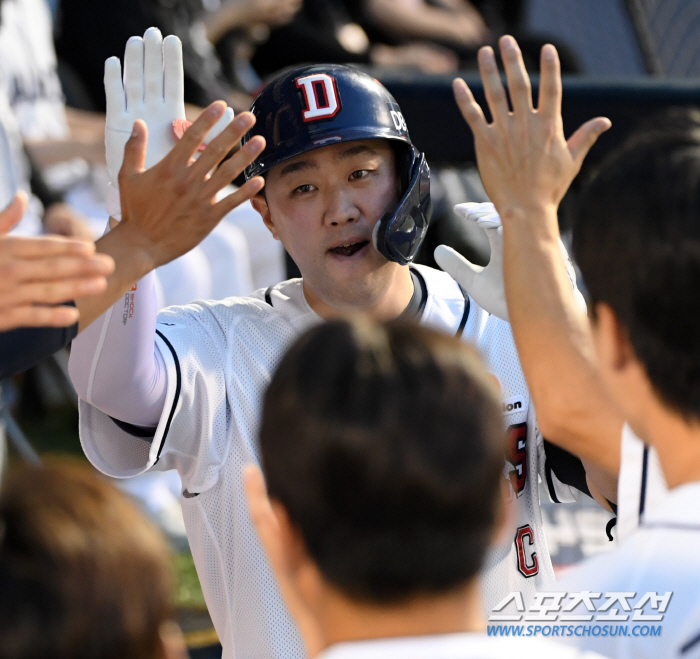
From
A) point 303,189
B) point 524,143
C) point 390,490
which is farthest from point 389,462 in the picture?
point 303,189

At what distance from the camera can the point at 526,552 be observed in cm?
218

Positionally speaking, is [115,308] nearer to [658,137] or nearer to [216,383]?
[216,383]

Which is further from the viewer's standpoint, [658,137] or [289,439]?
[658,137]

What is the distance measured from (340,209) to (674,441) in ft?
3.97

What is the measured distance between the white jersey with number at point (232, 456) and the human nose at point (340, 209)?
0.29 m

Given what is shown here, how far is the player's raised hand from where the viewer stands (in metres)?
1.70

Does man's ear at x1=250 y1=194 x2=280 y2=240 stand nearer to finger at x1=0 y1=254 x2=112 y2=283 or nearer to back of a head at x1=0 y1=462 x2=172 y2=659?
finger at x1=0 y1=254 x2=112 y2=283

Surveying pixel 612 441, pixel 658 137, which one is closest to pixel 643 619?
pixel 612 441

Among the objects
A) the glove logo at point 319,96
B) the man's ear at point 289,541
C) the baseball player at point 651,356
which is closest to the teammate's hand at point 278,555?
the man's ear at point 289,541

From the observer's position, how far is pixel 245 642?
210cm

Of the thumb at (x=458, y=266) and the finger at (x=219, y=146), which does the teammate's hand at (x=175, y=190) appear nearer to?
the finger at (x=219, y=146)

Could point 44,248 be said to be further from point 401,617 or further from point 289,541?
point 401,617

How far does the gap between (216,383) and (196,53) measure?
4.29m

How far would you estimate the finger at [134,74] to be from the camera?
6.70 feet
